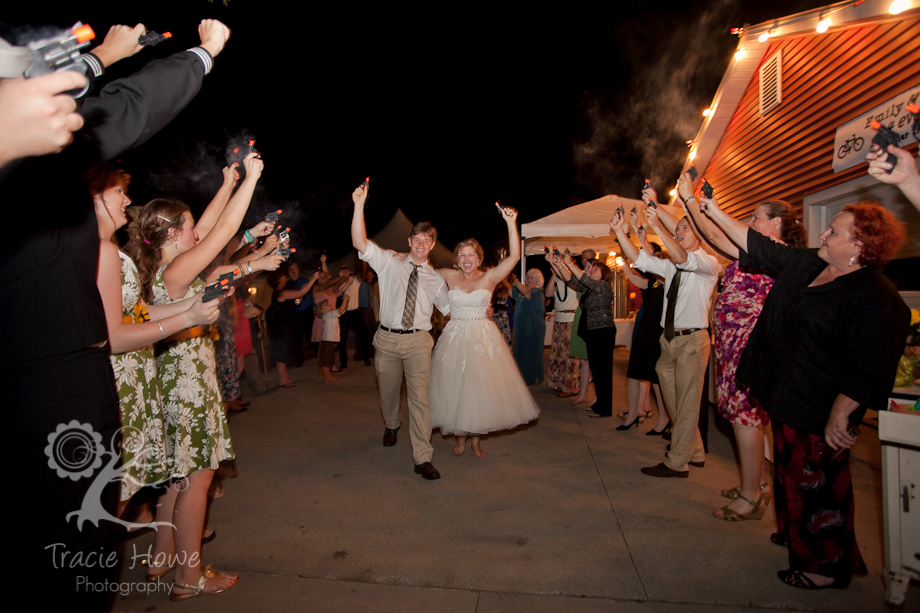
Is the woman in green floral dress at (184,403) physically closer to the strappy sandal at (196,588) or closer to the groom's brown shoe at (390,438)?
the strappy sandal at (196,588)

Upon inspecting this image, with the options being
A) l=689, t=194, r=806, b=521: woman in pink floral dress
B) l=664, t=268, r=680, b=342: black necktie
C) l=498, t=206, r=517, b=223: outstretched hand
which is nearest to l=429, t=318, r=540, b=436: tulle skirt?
l=498, t=206, r=517, b=223: outstretched hand

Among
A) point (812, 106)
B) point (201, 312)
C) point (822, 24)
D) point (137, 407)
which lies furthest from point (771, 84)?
point (137, 407)

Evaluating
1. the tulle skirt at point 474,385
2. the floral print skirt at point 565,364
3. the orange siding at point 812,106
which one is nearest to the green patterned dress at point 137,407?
the tulle skirt at point 474,385

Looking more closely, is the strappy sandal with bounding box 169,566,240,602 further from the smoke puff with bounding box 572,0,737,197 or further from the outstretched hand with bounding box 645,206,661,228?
the smoke puff with bounding box 572,0,737,197

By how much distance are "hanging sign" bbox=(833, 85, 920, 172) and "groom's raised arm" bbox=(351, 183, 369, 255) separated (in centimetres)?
487

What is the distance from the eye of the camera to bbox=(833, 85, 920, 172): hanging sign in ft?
15.6

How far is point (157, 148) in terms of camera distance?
11.5 meters

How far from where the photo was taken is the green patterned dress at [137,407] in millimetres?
2168

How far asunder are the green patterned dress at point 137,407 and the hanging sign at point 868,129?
6223 mm

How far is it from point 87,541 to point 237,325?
5.87 m

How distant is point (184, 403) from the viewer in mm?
Result: 2568

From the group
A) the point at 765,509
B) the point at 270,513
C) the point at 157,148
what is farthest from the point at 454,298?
the point at 157,148

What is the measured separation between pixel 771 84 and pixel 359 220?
741 cm

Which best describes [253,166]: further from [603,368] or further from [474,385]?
[603,368]
